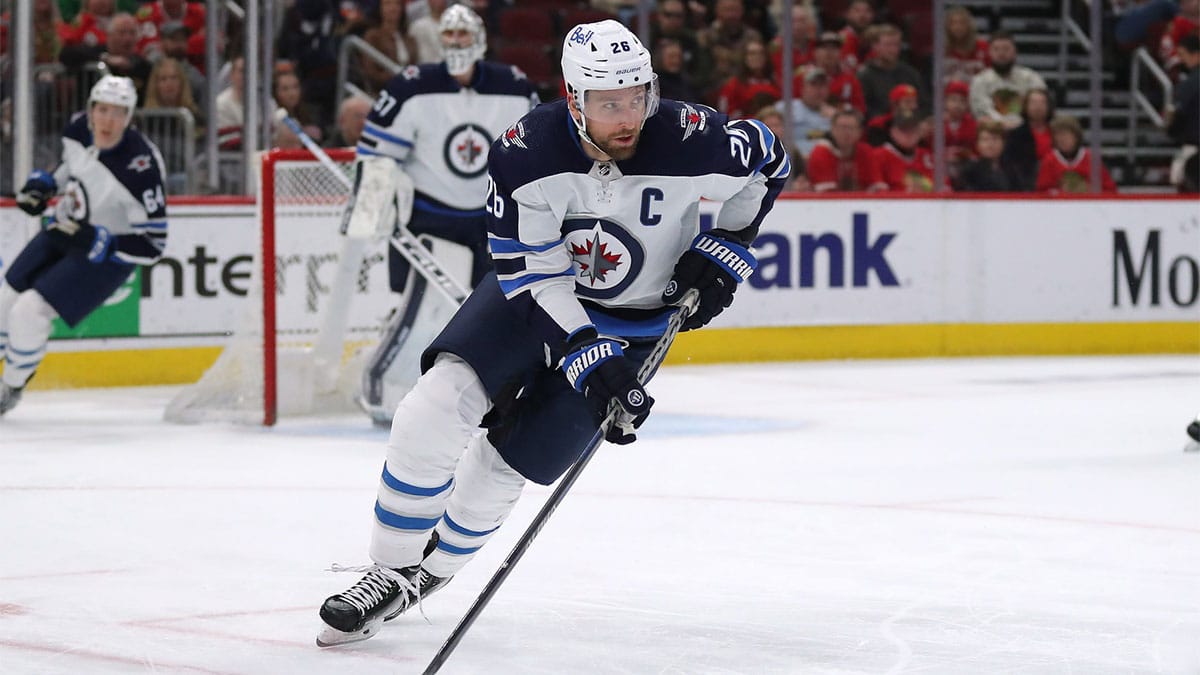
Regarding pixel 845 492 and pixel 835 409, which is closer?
pixel 845 492

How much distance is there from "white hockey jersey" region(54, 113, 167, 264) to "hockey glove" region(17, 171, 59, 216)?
10 centimetres

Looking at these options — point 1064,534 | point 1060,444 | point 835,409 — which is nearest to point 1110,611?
point 1064,534

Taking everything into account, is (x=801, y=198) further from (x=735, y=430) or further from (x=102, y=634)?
(x=102, y=634)

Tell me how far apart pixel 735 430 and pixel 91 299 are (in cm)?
227

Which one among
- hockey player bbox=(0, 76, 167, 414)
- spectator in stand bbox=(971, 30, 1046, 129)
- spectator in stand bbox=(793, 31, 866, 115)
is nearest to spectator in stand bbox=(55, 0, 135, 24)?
hockey player bbox=(0, 76, 167, 414)

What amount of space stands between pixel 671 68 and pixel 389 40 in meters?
1.36

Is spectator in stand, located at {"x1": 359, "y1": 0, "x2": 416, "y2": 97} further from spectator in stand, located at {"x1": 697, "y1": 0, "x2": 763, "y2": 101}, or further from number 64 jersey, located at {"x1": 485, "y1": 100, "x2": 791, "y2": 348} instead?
number 64 jersey, located at {"x1": 485, "y1": 100, "x2": 791, "y2": 348}

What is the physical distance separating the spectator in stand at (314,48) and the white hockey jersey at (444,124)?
2.78 metres

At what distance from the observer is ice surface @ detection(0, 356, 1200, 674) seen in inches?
120

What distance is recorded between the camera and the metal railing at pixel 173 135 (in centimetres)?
810

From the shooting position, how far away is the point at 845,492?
4875 mm

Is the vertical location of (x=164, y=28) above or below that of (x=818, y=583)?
above

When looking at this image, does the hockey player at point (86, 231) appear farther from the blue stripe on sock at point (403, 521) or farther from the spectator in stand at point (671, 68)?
the blue stripe on sock at point (403, 521)

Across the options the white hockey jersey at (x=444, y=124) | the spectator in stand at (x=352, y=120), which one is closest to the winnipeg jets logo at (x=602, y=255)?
the white hockey jersey at (x=444, y=124)
